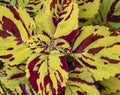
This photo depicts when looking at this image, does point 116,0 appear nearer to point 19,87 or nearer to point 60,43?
point 60,43

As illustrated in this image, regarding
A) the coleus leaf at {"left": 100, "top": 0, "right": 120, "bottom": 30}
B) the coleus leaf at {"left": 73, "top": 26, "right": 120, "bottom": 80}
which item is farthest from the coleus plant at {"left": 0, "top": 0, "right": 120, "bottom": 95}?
the coleus leaf at {"left": 100, "top": 0, "right": 120, "bottom": 30}

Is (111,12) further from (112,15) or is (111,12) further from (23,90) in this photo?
(23,90)

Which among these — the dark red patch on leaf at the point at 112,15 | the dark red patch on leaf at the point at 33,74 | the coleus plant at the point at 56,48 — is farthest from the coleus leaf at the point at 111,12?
the dark red patch on leaf at the point at 33,74

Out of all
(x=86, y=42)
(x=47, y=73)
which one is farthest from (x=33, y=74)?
(x=86, y=42)

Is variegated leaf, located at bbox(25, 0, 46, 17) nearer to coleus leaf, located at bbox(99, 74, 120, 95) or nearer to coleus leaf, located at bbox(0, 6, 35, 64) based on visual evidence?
coleus leaf, located at bbox(0, 6, 35, 64)

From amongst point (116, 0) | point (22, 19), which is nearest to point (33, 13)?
point (22, 19)

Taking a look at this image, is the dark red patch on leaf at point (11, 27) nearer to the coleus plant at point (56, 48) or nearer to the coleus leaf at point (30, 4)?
the coleus plant at point (56, 48)

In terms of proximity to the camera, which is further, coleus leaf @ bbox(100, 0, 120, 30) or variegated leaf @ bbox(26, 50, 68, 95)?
coleus leaf @ bbox(100, 0, 120, 30)
